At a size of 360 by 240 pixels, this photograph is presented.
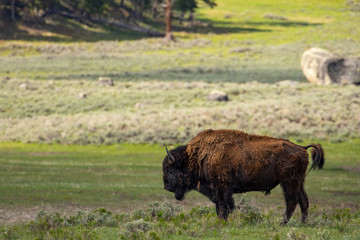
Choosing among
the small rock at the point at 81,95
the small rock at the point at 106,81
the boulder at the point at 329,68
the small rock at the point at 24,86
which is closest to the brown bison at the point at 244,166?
the small rock at the point at 81,95

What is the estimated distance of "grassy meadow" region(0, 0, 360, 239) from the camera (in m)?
10.8

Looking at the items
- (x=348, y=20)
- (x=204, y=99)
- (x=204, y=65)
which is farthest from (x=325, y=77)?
(x=348, y=20)

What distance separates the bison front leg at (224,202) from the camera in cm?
1027

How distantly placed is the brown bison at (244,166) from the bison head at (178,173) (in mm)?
147

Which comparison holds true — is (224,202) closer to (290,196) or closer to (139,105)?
(290,196)

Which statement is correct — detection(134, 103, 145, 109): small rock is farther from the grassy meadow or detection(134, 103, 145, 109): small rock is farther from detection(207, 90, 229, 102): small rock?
detection(207, 90, 229, 102): small rock

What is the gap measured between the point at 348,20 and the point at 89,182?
95489mm

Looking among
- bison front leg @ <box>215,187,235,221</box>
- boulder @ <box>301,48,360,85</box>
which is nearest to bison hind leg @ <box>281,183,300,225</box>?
bison front leg @ <box>215,187,235,221</box>

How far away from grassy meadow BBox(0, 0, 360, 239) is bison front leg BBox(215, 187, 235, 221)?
201 millimetres

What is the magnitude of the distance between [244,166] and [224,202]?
0.77m

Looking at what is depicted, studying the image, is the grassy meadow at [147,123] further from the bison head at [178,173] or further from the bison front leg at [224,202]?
the bison head at [178,173]

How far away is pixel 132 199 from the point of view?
17516 millimetres

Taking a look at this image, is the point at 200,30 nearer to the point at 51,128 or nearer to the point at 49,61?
the point at 49,61

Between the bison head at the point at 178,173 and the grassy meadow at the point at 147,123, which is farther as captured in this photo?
the bison head at the point at 178,173
